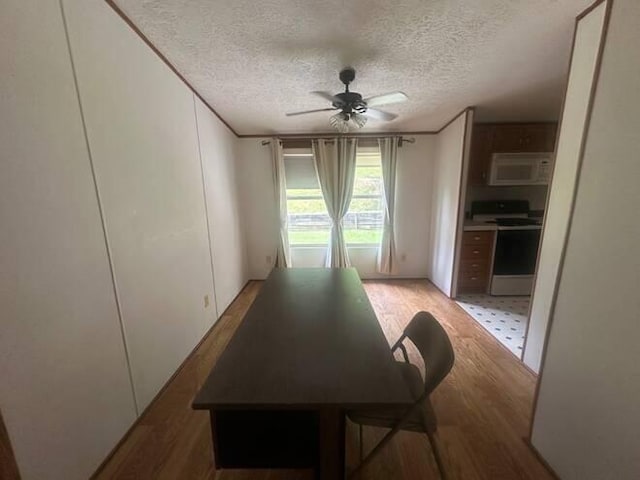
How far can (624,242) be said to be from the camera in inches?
35.4

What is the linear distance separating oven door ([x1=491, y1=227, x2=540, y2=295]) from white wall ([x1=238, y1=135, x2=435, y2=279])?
96 centimetres

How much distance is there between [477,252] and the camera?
3221 mm

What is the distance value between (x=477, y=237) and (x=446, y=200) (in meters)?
0.61

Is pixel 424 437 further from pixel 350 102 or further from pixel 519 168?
pixel 519 168

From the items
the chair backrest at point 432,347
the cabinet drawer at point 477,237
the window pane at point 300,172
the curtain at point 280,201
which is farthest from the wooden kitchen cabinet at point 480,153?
the chair backrest at point 432,347

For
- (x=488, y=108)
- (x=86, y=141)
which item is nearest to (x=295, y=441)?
(x=86, y=141)

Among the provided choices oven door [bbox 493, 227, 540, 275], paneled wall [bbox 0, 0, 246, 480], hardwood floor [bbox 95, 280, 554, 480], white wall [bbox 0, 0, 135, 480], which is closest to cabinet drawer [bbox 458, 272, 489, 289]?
oven door [bbox 493, 227, 540, 275]

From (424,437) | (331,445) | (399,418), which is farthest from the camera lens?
(424,437)

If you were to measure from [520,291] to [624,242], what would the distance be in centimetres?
286

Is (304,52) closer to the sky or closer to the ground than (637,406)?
closer to the sky

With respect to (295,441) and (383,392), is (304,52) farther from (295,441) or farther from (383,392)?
(295,441)

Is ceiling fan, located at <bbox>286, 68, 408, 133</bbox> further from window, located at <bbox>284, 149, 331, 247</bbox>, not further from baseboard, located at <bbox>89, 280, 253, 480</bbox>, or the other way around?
baseboard, located at <bbox>89, 280, 253, 480</bbox>

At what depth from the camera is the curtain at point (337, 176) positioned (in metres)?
3.58

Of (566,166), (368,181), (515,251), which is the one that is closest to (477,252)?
(515,251)
